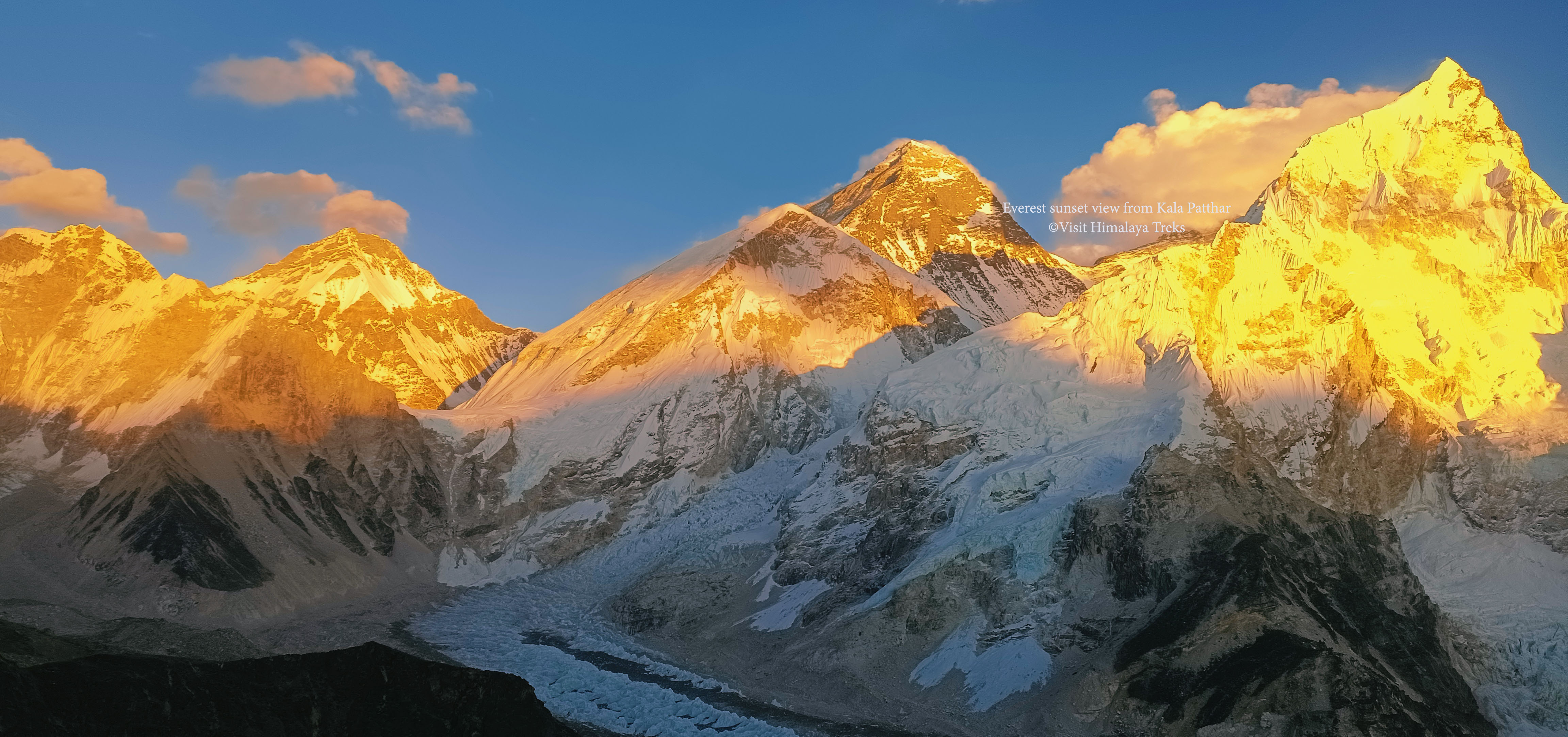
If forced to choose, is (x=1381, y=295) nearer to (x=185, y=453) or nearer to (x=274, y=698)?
(x=274, y=698)

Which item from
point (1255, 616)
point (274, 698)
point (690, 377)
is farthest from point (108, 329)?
point (1255, 616)

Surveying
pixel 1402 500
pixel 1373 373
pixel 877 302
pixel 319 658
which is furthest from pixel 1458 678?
pixel 877 302

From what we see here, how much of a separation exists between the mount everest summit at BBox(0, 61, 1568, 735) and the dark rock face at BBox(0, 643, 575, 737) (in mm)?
37916

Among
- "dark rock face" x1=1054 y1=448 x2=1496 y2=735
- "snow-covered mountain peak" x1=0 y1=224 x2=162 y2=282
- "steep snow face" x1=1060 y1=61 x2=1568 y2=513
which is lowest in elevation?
"dark rock face" x1=1054 y1=448 x2=1496 y2=735

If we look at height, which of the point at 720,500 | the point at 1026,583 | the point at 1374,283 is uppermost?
the point at 1374,283

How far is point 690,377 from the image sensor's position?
162 metres

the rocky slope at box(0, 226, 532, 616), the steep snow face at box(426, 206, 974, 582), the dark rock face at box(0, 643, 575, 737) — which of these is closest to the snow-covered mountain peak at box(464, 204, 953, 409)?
the steep snow face at box(426, 206, 974, 582)

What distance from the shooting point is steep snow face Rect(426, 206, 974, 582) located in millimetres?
145875

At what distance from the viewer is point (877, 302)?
182 meters

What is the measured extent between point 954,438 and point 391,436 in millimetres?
68903

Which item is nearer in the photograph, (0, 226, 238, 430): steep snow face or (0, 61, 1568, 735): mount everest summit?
(0, 61, 1568, 735): mount everest summit

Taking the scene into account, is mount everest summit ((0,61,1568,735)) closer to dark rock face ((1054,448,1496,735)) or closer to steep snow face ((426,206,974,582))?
dark rock face ((1054,448,1496,735))

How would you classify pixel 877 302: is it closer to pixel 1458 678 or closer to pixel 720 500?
pixel 720 500

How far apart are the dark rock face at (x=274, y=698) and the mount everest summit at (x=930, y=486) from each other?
37916mm
